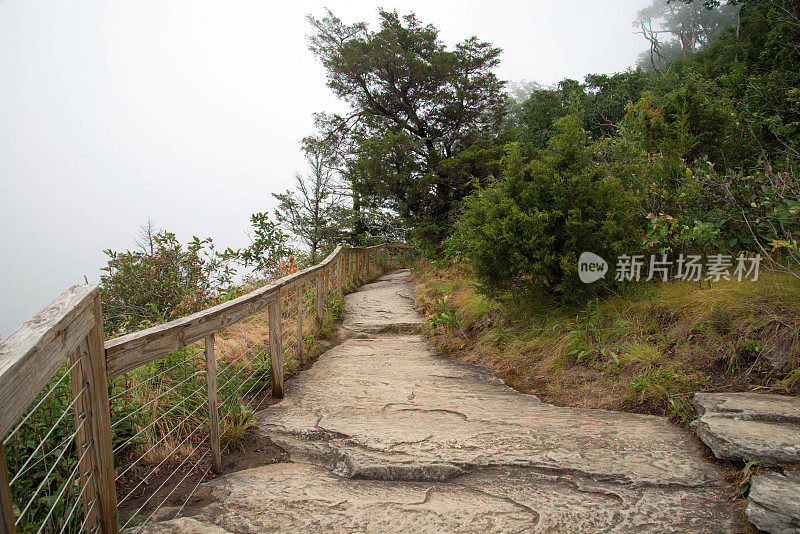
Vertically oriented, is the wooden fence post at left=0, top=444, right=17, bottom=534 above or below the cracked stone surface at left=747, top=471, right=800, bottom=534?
above

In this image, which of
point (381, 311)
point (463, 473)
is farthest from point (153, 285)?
point (463, 473)

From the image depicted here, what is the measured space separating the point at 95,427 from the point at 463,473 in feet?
6.61

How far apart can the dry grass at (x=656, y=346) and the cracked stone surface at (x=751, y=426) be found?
200 millimetres

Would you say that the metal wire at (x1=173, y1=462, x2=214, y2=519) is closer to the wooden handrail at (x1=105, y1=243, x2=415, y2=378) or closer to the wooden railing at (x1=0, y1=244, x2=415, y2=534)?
the wooden railing at (x1=0, y1=244, x2=415, y2=534)

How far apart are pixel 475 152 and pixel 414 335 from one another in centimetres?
919

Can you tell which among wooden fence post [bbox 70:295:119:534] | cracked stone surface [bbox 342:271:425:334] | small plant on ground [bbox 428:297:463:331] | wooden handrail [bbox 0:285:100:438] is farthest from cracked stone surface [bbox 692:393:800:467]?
cracked stone surface [bbox 342:271:425:334]

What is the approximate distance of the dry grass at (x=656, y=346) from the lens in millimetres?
3742

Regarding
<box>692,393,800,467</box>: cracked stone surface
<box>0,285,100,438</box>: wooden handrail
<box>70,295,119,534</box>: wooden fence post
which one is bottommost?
<box>692,393,800,467</box>: cracked stone surface

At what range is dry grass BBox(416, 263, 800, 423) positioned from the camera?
12.3ft

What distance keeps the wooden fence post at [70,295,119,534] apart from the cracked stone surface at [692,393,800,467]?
333 cm

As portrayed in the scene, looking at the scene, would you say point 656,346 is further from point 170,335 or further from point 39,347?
point 39,347

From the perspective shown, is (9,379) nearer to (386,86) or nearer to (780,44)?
(780,44)

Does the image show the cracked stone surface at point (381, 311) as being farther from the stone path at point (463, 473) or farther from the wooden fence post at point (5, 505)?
the wooden fence post at point (5, 505)

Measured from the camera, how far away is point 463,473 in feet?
9.41
